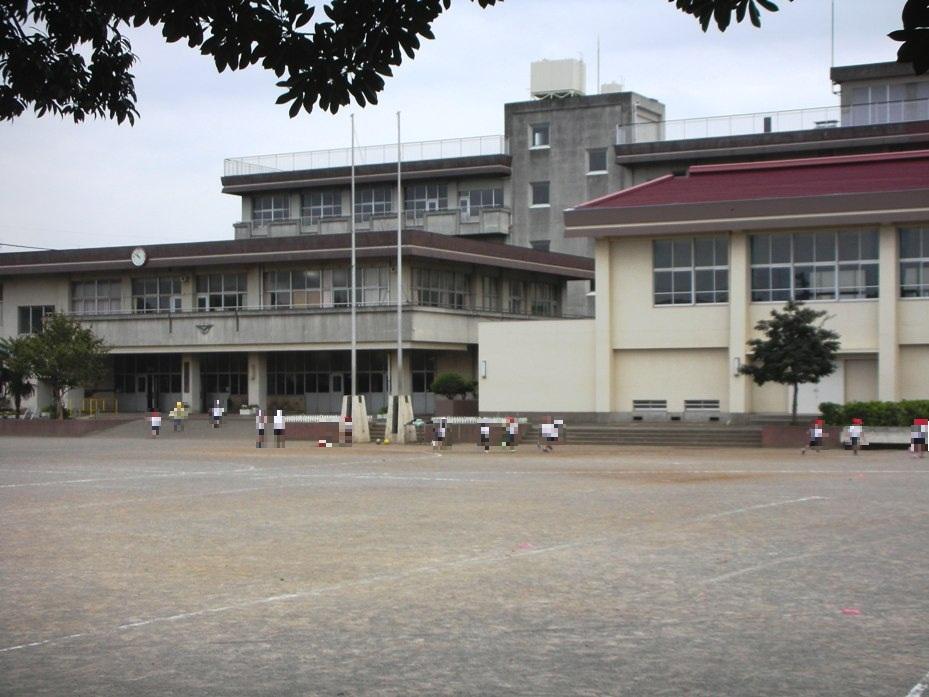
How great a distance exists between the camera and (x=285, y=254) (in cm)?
6216

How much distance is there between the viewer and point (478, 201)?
7700cm

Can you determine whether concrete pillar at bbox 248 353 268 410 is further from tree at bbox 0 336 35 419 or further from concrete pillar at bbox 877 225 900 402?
concrete pillar at bbox 877 225 900 402

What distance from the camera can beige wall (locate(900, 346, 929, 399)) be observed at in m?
45.9

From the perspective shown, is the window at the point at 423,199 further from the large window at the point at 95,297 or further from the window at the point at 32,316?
the window at the point at 32,316

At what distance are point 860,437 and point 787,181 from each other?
1254cm

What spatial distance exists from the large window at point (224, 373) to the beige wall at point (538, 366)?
59.8 ft

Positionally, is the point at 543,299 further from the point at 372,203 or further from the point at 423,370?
the point at 372,203

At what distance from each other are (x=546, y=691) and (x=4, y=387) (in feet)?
210

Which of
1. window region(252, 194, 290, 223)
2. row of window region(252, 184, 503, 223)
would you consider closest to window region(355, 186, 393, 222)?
row of window region(252, 184, 503, 223)

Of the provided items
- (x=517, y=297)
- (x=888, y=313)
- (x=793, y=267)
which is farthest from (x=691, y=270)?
(x=517, y=297)

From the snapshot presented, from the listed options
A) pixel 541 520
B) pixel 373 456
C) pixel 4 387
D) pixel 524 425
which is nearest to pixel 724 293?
pixel 524 425

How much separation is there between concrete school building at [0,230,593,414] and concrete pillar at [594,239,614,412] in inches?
444

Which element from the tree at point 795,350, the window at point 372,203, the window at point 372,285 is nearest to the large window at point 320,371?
the window at point 372,285

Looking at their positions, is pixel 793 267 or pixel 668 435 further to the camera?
pixel 793 267
